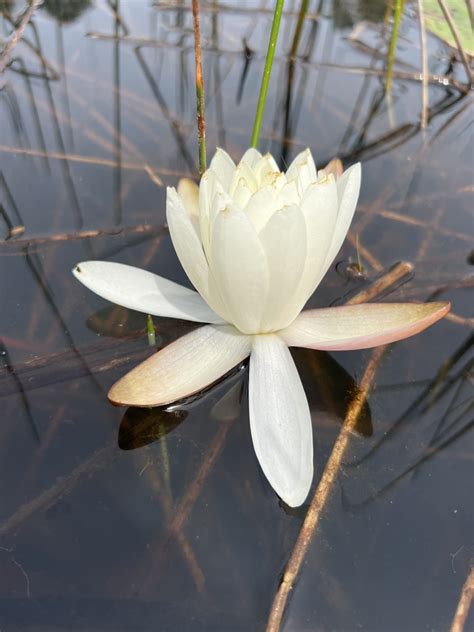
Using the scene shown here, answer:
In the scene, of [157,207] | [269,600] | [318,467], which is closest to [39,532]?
[269,600]

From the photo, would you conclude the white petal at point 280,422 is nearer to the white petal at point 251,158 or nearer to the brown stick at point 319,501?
the brown stick at point 319,501

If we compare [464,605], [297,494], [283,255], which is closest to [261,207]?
[283,255]

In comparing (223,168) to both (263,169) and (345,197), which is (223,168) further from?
(345,197)

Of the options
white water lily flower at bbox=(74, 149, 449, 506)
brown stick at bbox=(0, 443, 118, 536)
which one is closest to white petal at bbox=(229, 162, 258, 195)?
white water lily flower at bbox=(74, 149, 449, 506)

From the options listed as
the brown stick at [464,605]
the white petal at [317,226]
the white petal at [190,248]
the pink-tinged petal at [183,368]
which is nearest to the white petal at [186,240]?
the white petal at [190,248]

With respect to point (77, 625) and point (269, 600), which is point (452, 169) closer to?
point (269, 600)

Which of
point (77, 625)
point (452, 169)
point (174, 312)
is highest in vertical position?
point (452, 169)
